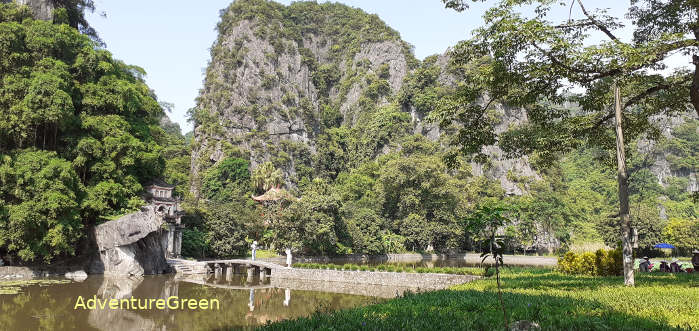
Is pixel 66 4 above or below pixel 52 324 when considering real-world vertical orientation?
above

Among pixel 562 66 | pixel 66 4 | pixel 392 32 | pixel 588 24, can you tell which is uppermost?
pixel 392 32

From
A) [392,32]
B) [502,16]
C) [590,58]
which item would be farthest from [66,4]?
[392,32]

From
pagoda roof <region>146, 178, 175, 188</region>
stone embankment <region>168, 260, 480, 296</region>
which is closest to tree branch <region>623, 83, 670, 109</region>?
stone embankment <region>168, 260, 480, 296</region>

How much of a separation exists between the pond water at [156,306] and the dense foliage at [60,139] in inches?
154

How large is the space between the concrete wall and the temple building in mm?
10642

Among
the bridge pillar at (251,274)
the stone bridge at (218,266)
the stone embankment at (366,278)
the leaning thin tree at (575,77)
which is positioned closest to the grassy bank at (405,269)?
the stone embankment at (366,278)

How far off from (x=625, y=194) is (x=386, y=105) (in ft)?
208

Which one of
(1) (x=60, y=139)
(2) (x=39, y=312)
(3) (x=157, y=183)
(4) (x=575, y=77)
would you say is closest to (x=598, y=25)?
(4) (x=575, y=77)

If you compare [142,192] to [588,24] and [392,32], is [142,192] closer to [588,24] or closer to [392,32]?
[588,24]

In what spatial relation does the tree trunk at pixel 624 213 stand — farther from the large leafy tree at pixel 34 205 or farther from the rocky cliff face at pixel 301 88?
the rocky cliff face at pixel 301 88

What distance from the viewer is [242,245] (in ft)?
118

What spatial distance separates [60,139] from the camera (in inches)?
965

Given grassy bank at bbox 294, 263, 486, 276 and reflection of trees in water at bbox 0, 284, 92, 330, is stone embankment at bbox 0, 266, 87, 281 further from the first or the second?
grassy bank at bbox 294, 263, 486, 276

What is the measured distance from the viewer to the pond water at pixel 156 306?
12.3 metres
